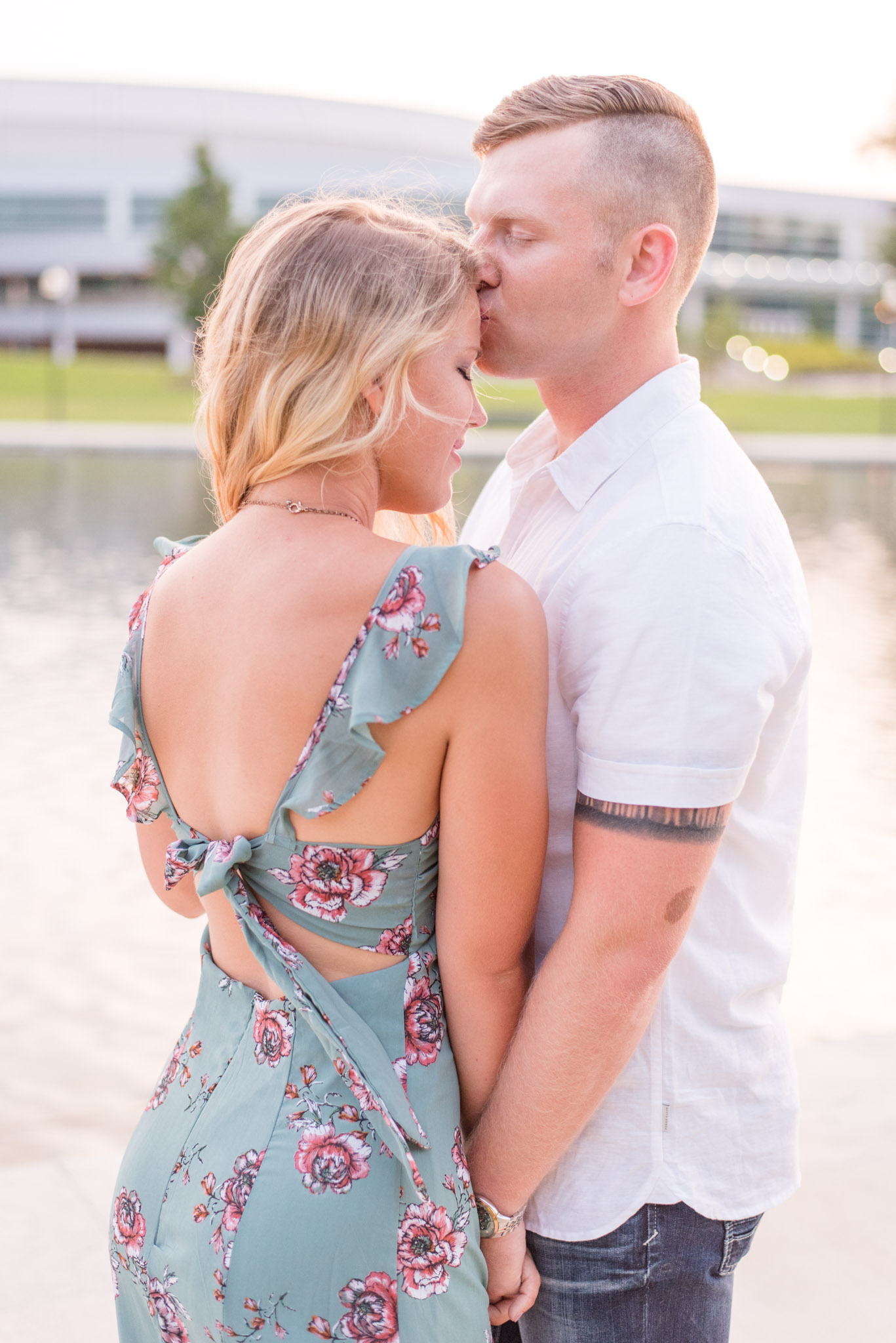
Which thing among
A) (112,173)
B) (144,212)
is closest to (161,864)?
(144,212)

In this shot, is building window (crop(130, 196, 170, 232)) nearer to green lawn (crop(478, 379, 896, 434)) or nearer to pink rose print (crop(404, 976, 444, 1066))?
green lawn (crop(478, 379, 896, 434))

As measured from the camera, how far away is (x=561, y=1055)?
5.29 ft

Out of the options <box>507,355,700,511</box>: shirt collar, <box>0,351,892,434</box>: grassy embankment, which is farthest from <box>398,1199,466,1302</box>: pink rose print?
<box>0,351,892,434</box>: grassy embankment

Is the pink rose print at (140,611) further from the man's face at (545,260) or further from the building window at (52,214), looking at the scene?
the building window at (52,214)

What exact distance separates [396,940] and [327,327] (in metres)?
0.74

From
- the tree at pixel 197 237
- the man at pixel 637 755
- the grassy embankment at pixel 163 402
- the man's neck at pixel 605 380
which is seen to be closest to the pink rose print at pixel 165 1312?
the man at pixel 637 755

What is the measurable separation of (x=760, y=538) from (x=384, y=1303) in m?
1.02

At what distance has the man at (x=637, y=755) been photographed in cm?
157

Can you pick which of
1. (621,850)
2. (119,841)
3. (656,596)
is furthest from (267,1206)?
(119,841)

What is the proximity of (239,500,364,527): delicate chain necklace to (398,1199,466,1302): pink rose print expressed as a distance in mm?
829

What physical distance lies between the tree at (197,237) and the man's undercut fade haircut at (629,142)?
4054 cm

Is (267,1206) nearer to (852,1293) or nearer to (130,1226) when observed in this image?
(130,1226)

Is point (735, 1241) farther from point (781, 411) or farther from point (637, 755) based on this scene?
point (781, 411)

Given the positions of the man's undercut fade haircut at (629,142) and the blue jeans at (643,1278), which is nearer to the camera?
the blue jeans at (643,1278)
